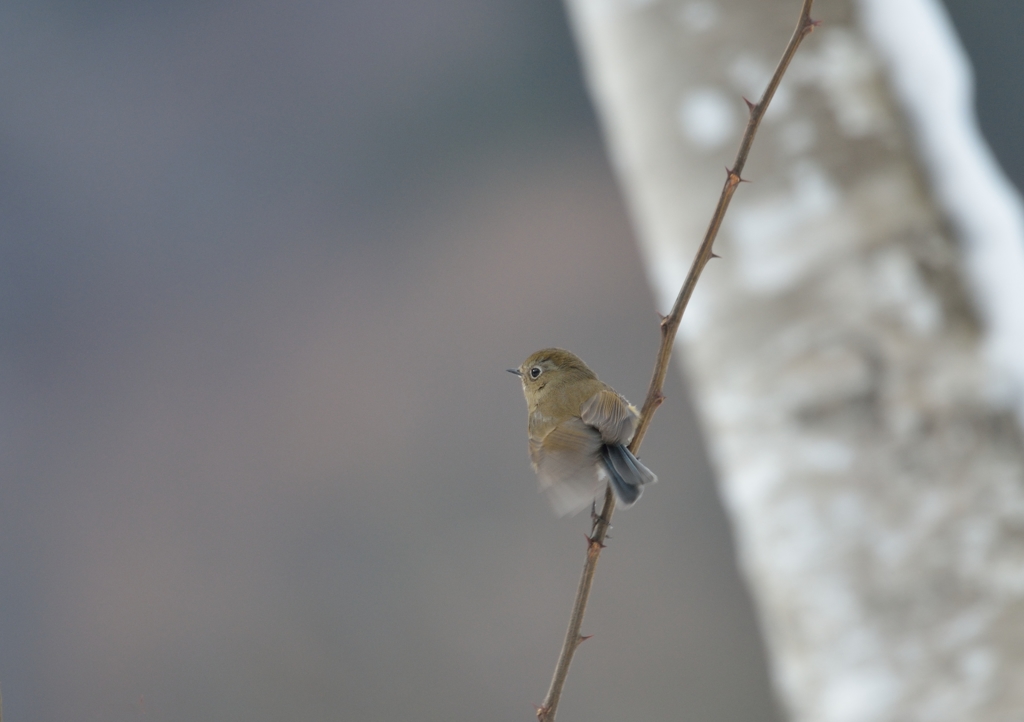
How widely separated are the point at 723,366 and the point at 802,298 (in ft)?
0.34

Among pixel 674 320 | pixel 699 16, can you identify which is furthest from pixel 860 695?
pixel 699 16

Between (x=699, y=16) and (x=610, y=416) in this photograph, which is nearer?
(x=610, y=416)

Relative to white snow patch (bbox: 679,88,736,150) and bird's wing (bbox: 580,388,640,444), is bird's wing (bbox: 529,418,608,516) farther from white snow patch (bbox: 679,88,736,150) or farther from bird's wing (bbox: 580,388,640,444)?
white snow patch (bbox: 679,88,736,150)

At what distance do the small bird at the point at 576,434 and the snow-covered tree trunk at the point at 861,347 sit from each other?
39cm

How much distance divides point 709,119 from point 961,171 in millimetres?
262

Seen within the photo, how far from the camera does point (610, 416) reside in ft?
1.62

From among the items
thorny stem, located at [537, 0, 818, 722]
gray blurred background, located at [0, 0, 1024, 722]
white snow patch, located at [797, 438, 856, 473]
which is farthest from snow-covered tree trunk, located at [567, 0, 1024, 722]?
thorny stem, located at [537, 0, 818, 722]

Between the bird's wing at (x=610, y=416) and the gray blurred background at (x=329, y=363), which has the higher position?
the gray blurred background at (x=329, y=363)

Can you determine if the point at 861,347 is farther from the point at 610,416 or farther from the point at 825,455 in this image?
the point at 610,416

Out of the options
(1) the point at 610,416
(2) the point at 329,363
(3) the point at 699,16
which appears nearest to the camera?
(1) the point at 610,416

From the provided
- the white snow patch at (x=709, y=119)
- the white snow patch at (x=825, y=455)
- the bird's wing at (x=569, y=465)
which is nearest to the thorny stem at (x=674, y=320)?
the bird's wing at (x=569, y=465)

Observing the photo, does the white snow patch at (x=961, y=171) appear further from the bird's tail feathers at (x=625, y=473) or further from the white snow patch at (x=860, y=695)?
the bird's tail feathers at (x=625, y=473)

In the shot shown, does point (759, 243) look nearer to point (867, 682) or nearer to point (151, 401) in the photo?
point (867, 682)

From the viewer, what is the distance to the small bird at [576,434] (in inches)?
16.8
